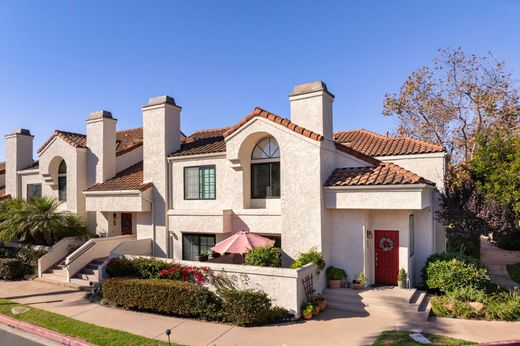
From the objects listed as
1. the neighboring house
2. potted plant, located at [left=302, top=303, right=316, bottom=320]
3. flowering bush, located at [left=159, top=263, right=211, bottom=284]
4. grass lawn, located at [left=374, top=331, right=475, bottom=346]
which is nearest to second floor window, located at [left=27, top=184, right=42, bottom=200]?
the neighboring house

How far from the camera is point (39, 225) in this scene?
64.0ft

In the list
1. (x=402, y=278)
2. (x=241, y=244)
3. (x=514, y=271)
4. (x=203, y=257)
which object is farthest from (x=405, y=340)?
(x=514, y=271)

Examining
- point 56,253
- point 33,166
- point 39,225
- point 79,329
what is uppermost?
point 33,166

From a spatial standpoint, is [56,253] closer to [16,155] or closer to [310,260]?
[16,155]

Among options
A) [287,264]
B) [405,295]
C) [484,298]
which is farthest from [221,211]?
[484,298]

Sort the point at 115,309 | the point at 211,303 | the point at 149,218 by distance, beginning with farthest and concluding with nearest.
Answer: the point at 149,218 → the point at 115,309 → the point at 211,303

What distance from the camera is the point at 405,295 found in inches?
517

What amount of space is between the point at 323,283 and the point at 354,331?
10.8 ft

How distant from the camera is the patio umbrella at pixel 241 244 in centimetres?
1416

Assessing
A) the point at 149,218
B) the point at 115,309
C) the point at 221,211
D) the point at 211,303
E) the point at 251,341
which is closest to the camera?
the point at 251,341

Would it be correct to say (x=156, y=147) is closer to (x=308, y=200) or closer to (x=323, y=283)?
(x=308, y=200)

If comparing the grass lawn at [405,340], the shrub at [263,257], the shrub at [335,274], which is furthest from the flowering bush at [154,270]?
the grass lawn at [405,340]

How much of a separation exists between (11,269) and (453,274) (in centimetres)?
2140

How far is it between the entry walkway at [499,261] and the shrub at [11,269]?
24452 mm
